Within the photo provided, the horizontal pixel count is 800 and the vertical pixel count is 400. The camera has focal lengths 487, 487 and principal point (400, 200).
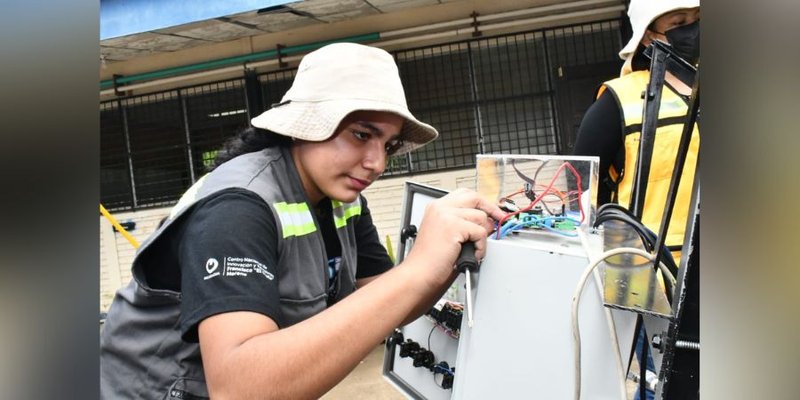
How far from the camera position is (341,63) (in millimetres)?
1268

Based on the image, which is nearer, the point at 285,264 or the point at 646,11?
the point at 285,264

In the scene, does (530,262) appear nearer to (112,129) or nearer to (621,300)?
(621,300)

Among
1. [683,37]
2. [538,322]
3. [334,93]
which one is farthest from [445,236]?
[683,37]

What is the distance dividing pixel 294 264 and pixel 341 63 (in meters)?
0.53

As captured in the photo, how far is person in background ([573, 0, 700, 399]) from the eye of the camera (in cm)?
167

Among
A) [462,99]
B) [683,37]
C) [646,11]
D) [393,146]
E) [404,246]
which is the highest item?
[462,99]

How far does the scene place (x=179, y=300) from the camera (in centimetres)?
108

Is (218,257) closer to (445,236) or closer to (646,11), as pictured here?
(445,236)

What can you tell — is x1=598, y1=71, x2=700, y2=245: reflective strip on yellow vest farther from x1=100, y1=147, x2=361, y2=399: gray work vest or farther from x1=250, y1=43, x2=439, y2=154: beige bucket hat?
x1=100, y1=147, x2=361, y2=399: gray work vest

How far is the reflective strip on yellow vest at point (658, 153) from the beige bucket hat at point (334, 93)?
89cm

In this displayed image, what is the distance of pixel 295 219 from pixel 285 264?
112 mm

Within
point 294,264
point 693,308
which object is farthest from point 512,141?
point 693,308

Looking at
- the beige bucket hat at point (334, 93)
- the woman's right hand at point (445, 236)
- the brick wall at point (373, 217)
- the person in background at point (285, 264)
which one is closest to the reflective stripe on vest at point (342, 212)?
the person in background at point (285, 264)

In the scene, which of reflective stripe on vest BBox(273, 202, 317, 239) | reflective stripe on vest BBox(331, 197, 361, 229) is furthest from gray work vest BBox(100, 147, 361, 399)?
reflective stripe on vest BBox(331, 197, 361, 229)
